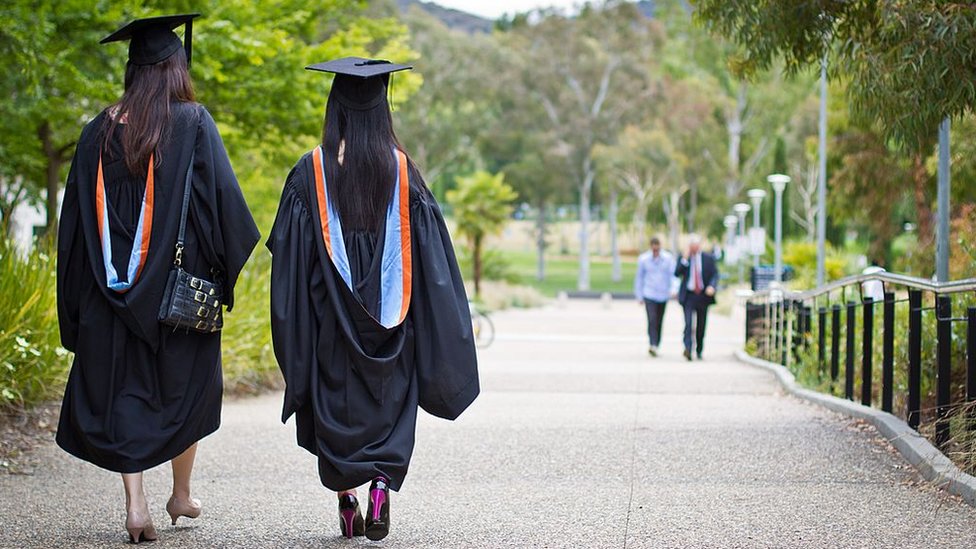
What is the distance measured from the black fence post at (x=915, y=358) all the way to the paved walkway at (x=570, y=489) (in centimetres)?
27

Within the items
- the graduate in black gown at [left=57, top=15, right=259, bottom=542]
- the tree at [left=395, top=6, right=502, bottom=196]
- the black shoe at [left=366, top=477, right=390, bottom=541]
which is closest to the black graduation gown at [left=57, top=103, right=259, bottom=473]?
the graduate in black gown at [left=57, top=15, right=259, bottom=542]

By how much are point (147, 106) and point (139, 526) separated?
149 cm

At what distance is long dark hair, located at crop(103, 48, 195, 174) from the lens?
15.8 ft

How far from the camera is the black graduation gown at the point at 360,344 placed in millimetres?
4703

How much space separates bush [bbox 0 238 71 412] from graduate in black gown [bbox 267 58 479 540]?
113 inches

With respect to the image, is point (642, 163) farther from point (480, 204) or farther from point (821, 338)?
→ point (821, 338)

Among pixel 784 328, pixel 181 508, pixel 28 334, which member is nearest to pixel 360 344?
pixel 181 508

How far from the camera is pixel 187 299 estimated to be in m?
4.70

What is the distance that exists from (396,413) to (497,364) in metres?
12.0

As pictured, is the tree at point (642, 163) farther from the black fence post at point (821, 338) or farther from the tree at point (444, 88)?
the black fence post at point (821, 338)

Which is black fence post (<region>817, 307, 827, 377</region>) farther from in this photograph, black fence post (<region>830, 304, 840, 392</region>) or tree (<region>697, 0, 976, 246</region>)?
tree (<region>697, 0, 976, 246</region>)

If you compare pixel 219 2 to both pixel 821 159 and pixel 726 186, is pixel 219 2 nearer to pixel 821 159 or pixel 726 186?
pixel 821 159

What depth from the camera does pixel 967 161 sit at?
18031 millimetres

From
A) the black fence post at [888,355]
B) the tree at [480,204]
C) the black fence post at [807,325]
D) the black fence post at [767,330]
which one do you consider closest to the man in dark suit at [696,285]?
the black fence post at [767,330]
